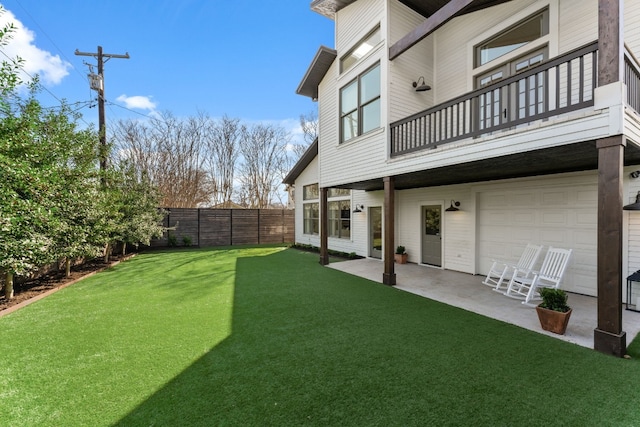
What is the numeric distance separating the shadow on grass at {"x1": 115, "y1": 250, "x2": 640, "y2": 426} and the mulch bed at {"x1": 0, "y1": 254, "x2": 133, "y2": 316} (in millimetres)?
4314

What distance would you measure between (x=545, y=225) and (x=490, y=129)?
2.78m

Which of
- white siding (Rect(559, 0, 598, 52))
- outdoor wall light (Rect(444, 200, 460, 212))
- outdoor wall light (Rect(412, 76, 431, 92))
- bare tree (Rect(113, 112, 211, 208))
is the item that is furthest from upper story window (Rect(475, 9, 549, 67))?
bare tree (Rect(113, 112, 211, 208))

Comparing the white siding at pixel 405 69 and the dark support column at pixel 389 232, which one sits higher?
the white siding at pixel 405 69

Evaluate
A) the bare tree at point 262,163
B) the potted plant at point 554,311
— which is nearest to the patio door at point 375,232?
the potted plant at point 554,311

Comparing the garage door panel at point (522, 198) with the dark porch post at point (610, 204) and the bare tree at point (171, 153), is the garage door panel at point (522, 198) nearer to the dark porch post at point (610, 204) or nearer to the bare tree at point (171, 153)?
the dark porch post at point (610, 204)

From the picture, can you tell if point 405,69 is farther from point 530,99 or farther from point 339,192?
point 339,192

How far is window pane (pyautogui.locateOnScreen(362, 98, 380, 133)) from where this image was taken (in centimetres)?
670

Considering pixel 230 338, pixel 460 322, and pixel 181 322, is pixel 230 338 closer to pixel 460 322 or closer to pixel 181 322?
pixel 181 322

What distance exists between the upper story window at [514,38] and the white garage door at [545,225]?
304cm

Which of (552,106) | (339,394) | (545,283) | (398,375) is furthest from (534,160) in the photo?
(339,394)

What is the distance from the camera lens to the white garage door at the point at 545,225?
4.91 m

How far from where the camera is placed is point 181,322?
3873mm

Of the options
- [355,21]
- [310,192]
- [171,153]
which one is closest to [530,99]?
[355,21]

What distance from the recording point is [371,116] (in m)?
6.92
